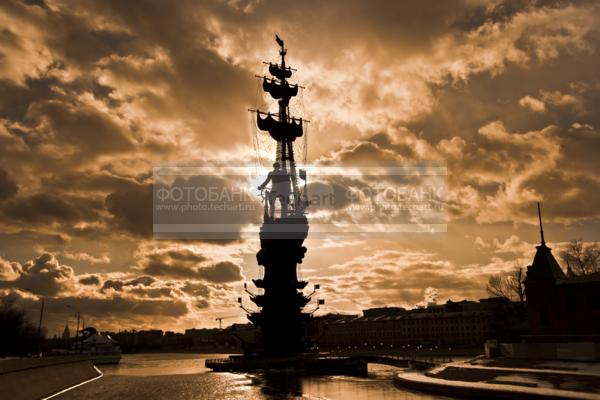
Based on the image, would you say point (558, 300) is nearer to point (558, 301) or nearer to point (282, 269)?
point (558, 301)

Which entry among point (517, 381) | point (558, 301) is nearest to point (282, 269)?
point (558, 301)

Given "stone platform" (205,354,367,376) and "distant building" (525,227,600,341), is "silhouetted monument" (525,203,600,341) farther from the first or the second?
"stone platform" (205,354,367,376)

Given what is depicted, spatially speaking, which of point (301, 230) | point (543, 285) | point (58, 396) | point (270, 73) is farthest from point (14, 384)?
point (270, 73)

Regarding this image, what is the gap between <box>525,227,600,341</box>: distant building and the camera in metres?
45.1

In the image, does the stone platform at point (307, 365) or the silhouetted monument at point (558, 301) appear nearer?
the silhouetted monument at point (558, 301)

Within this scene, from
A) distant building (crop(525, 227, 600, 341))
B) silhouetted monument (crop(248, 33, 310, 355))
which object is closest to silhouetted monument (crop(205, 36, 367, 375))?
silhouetted monument (crop(248, 33, 310, 355))

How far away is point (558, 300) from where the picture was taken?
47344 mm

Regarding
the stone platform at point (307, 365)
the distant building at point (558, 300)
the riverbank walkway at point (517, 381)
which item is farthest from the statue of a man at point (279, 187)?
the riverbank walkway at point (517, 381)

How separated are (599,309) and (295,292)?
44077 mm

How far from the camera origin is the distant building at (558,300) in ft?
148

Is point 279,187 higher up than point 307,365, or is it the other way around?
point 279,187

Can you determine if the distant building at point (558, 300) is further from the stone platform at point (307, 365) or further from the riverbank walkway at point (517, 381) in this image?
the stone platform at point (307, 365)

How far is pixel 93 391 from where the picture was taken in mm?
42531

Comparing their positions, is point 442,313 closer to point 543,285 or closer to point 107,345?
point 107,345
